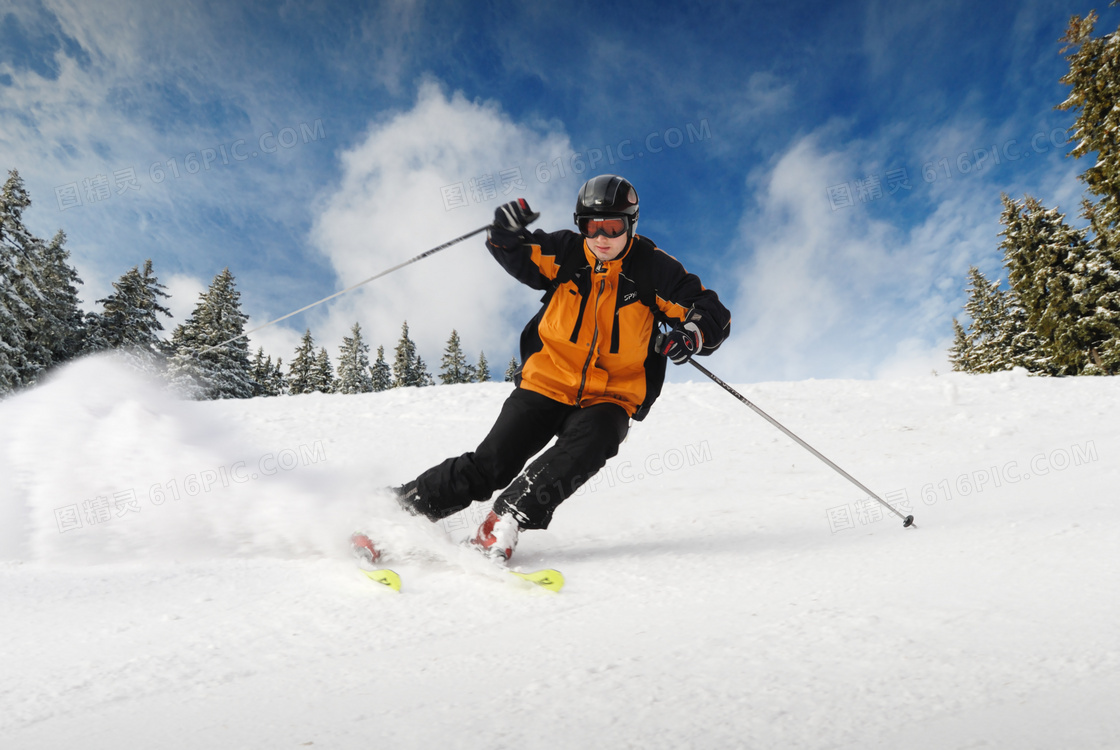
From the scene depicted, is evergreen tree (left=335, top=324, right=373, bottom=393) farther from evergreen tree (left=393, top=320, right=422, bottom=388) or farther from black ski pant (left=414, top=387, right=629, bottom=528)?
black ski pant (left=414, top=387, right=629, bottom=528)

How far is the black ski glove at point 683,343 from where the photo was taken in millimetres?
2773

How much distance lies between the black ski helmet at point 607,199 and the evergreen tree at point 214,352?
28724mm

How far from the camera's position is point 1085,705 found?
102 centimetres

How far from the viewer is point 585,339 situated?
2.92 meters

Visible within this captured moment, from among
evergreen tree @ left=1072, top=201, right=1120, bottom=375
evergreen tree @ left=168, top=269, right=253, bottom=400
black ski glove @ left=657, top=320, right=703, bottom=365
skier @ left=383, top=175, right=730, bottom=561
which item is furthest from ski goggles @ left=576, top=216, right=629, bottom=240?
evergreen tree @ left=168, top=269, right=253, bottom=400

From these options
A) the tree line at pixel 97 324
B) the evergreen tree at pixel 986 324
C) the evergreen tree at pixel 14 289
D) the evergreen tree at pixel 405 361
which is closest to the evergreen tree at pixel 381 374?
the evergreen tree at pixel 405 361

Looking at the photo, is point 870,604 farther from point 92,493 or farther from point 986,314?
point 986,314

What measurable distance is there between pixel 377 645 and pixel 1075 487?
4.12 m

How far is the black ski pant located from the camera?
8.41ft

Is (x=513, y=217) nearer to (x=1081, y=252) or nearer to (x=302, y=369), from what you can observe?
(x=1081, y=252)

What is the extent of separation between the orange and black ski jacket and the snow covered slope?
0.86 meters

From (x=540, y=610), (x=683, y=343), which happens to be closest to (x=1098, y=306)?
(x=683, y=343)

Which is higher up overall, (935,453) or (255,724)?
(935,453)

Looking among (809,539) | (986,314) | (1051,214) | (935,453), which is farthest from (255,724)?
(986,314)
